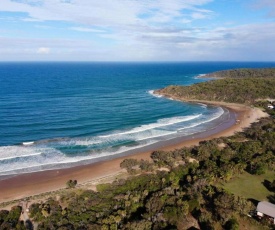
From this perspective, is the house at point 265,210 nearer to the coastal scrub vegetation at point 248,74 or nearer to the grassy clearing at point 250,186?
the grassy clearing at point 250,186

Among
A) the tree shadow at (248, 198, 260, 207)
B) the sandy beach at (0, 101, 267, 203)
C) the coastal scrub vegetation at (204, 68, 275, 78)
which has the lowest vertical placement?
the sandy beach at (0, 101, 267, 203)

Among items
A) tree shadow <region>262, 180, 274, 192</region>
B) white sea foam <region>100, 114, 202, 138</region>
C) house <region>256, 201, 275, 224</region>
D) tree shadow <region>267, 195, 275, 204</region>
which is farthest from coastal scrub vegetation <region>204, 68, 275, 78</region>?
house <region>256, 201, 275, 224</region>

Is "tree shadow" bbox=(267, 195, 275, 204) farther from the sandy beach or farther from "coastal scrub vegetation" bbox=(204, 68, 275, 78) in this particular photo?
"coastal scrub vegetation" bbox=(204, 68, 275, 78)

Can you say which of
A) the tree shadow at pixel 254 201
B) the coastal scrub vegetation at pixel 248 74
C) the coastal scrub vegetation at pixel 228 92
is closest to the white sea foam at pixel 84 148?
the tree shadow at pixel 254 201

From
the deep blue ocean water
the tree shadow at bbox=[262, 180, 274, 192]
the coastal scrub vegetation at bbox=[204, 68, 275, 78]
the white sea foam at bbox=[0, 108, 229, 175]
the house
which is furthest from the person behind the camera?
the coastal scrub vegetation at bbox=[204, 68, 275, 78]

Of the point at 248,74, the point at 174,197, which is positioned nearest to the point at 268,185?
the point at 174,197

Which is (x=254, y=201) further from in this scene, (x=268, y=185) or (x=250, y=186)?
(x=268, y=185)
